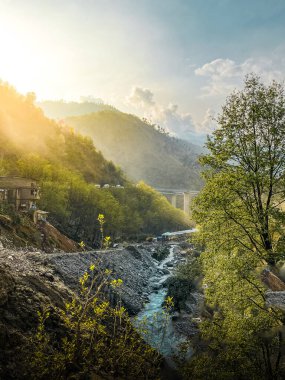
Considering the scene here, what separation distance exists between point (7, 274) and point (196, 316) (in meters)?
25.6

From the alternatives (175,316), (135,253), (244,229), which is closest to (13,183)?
(135,253)

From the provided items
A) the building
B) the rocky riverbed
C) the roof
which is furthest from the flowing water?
the roof

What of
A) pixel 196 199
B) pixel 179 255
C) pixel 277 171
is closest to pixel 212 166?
pixel 196 199

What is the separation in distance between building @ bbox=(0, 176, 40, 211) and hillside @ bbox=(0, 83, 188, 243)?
7.75 meters

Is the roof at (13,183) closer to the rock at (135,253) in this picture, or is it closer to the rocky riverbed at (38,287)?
the rocky riverbed at (38,287)

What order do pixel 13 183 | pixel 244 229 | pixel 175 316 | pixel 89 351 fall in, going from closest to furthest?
pixel 89 351 < pixel 244 229 < pixel 175 316 < pixel 13 183

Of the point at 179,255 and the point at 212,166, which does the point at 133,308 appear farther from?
the point at 179,255

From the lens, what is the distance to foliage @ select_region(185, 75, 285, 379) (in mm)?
18141

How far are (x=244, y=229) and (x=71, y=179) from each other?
3206 inches

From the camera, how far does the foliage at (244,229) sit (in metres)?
18.1

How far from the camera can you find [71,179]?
9681 cm

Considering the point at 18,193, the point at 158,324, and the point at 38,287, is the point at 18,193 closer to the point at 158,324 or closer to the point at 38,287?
the point at 158,324

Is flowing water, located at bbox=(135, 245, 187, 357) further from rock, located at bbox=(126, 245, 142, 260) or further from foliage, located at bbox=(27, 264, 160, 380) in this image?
rock, located at bbox=(126, 245, 142, 260)

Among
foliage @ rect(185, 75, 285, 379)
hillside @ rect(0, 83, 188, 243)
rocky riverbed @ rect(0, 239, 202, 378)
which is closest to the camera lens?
rocky riverbed @ rect(0, 239, 202, 378)
